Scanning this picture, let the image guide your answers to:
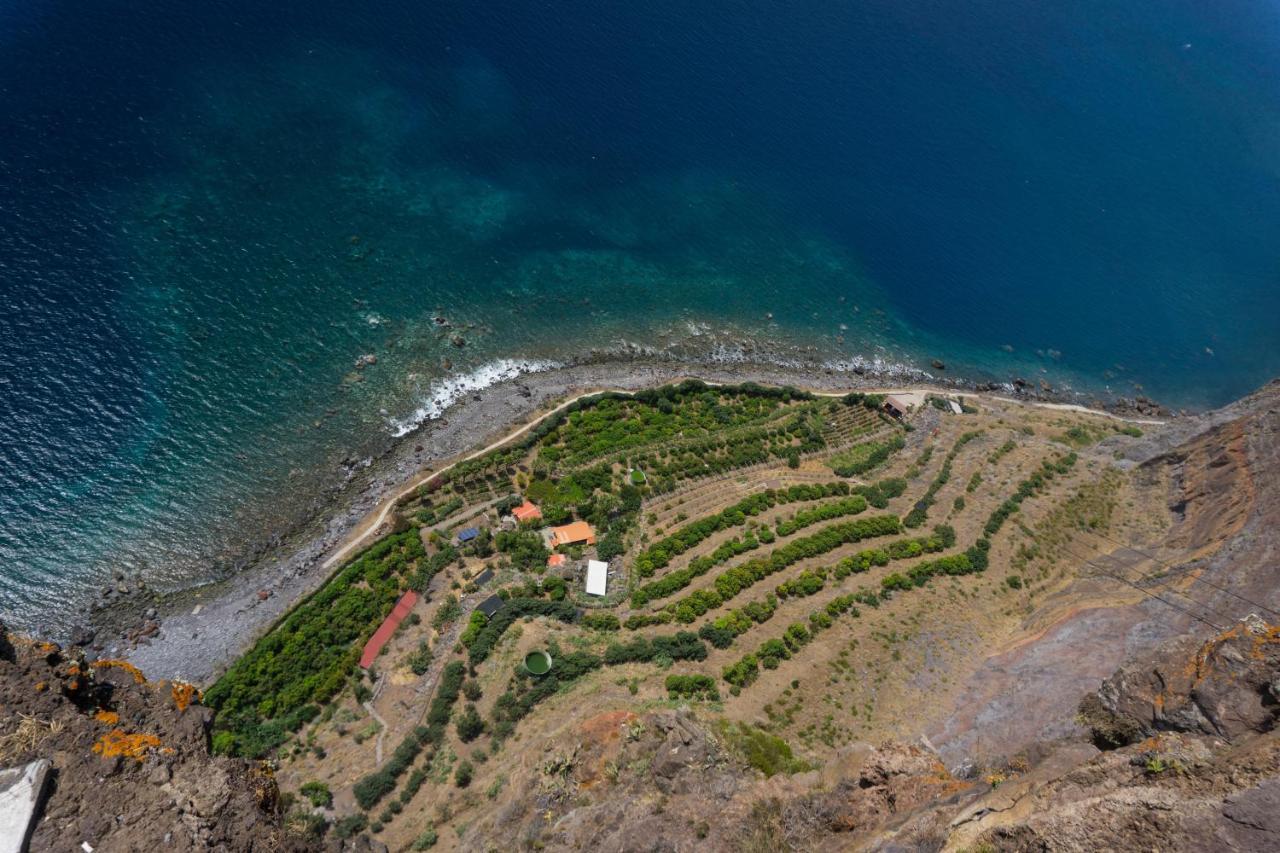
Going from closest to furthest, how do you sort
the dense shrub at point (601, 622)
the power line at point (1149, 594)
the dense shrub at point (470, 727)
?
1. the power line at point (1149, 594)
2. the dense shrub at point (470, 727)
3. the dense shrub at point (601, 622)

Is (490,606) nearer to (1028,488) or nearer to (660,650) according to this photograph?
(660,650)

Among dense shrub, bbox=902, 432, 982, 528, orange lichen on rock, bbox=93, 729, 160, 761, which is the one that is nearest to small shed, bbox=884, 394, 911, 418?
dense shrub, bbox=902, 432, 982, 528

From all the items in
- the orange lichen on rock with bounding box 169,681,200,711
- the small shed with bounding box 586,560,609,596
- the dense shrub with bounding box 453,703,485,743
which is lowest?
the dense shrub with bounding box 453,703,485,743

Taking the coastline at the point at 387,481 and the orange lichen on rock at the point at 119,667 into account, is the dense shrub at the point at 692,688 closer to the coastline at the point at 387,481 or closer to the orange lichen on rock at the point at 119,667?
the orange lichen on rock at the point at 119,667

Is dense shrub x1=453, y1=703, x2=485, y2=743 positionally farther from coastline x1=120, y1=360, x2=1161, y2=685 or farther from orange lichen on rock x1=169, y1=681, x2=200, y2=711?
coastline x1=120, y1=360, x2=1161, y2=685

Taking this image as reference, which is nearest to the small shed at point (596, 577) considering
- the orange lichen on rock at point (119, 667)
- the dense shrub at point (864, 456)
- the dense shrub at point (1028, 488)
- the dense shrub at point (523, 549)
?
the dense shrub at point (523, 549)

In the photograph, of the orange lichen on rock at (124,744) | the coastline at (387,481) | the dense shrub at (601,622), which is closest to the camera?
the orange lichen on rock at (124,744)
